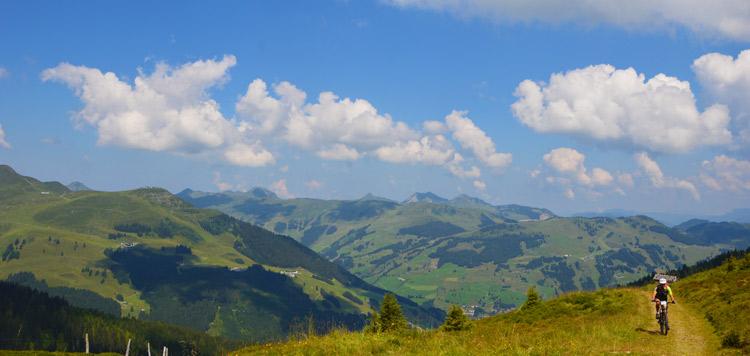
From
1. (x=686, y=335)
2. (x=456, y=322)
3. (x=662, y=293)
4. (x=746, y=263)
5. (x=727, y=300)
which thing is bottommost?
(x=456, y=322)

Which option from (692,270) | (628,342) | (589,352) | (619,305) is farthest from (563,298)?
(692,270)

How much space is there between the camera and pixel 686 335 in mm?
25234

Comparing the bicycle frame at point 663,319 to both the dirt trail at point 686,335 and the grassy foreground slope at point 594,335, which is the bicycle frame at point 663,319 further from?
the grassy foreground slope at point 594,335

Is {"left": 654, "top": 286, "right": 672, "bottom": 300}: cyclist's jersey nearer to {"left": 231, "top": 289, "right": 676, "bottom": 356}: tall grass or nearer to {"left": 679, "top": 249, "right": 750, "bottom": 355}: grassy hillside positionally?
{"left": 231, "top": 289, "right": 676, "bottom": 356}: tall grass

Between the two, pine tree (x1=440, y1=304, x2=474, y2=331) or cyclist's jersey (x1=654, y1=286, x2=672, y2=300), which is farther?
pine tree (x1=440, y1=304, x2=474, y2=331)

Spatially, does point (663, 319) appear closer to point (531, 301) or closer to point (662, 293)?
point (662, 293)

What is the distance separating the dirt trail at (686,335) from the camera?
2143cm

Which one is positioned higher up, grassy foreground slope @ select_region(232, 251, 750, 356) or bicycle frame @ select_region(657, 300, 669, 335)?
bicycle frame @ select_region(657, 300, 669, 335)

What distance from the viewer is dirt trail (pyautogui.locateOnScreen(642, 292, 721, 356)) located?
21427 mm

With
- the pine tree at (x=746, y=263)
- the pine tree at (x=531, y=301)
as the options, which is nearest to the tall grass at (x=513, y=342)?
the pine tree at (x=531, y=301)

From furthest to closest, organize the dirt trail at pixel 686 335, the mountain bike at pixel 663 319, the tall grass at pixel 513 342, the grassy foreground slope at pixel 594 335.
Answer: the mountain bike at pixel 663 319 < the dirt trail at pixel 686 335 < the grassy foreground slope at pixel 594 335 < the tall grass at pixel 513 342

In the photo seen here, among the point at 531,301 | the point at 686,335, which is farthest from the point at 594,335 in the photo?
the point at 531,301

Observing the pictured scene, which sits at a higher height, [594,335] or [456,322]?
[594,335]

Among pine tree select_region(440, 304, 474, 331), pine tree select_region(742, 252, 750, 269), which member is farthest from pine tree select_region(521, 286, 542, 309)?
pine tree select_region(742, 252, 750, 269)
